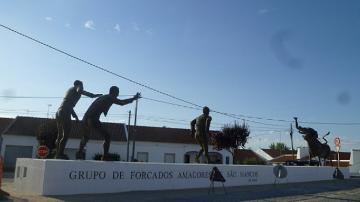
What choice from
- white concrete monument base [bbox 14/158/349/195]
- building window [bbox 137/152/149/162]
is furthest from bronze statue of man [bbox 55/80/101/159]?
building window [bbox 137/152/149/162]

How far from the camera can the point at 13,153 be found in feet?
153

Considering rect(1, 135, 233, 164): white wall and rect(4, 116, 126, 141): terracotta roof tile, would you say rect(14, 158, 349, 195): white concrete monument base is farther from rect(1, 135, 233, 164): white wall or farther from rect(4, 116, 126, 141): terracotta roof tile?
rect(1, 135, 233, 164): white wall

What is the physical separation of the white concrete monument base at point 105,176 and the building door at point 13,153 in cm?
3088

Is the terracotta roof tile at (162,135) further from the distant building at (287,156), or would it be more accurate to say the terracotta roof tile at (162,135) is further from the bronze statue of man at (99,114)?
the bronze statue of man at (99,114)

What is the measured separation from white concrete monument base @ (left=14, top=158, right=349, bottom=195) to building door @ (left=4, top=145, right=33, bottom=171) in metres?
30.9

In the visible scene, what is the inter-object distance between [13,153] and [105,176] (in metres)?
34.7

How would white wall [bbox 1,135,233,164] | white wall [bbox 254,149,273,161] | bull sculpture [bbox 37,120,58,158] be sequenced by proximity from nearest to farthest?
1. bull sculpture [bbox 37,120,58,158]
2. white wall [bbox 1,135,233,164]
3. white wall [bbox 254,149,273,161]

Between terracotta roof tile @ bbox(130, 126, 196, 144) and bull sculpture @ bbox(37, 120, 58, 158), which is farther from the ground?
terracotta roof tile @ bbox(130, 126, 196, 144)

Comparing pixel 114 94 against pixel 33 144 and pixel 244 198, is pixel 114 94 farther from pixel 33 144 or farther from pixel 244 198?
pixel 33 144

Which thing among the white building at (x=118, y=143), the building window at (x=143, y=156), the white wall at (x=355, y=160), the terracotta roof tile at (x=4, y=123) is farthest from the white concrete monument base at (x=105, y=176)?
the white wall at (x=355, y=160)

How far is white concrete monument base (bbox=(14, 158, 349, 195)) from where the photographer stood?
13.6 m

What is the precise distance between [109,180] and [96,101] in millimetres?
2582


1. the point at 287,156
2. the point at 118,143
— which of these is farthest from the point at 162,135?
the point at 287,156

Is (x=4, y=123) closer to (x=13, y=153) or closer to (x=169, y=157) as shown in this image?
(x=13, y=153)
